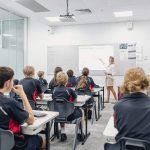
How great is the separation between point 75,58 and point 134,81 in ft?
22.7

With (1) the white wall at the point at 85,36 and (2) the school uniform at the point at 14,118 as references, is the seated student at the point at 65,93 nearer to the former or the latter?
(2) the school uniform at the point at 14,118

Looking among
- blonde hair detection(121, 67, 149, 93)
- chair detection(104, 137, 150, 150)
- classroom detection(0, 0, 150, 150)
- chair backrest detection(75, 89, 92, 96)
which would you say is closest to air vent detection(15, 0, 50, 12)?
classroom detection(0, 0, 150, 150)

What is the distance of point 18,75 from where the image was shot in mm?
8594

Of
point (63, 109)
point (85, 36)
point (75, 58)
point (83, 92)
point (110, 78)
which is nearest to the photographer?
point (63, 109)

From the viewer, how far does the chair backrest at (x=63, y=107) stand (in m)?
3.46

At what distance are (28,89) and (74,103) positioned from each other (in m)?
0.81

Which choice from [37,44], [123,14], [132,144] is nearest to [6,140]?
[132,144]

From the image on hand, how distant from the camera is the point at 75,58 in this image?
879 centimetres

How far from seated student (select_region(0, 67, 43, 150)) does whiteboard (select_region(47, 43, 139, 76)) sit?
6445mm

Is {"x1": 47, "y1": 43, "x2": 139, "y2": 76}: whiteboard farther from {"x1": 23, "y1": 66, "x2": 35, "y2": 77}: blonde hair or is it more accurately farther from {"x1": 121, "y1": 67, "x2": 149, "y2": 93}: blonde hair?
{"x1": 121, "y1": 67, "x2": 149, "y2": 93}: blonde hair

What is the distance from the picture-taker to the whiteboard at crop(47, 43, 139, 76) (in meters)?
8.25

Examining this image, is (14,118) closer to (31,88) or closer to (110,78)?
(31,88)

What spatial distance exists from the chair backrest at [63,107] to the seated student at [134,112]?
64.3 inches

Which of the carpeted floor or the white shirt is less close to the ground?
the white shirt
